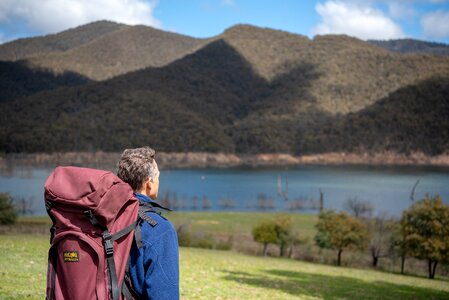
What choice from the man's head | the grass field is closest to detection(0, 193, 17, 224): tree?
the grass field

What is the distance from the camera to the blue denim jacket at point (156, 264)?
9.74 ft

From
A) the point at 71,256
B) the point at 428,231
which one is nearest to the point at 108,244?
the point at 71,256

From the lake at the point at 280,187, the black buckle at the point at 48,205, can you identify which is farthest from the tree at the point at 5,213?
the black buckle at the point at 48,205

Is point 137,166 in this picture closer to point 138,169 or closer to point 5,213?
point 138,169

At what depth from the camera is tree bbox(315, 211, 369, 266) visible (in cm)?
4166

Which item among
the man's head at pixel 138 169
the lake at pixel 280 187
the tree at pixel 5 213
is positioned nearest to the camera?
the man's head at pixel 138 169

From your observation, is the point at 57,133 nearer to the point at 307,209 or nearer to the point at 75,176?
the point at 307,209

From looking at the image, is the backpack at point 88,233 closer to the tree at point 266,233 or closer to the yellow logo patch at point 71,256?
the yellow logo patch at point 71,256

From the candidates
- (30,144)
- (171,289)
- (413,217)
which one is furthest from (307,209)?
(30,144)

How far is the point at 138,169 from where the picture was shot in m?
3.29

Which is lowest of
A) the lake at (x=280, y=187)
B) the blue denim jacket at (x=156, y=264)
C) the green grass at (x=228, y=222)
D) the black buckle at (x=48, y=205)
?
the green grass at (x=228, y=222)

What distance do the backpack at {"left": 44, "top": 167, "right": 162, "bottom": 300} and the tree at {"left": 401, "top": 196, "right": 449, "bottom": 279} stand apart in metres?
33.3

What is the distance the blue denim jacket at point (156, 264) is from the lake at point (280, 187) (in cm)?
8851

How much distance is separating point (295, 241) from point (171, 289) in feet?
149
